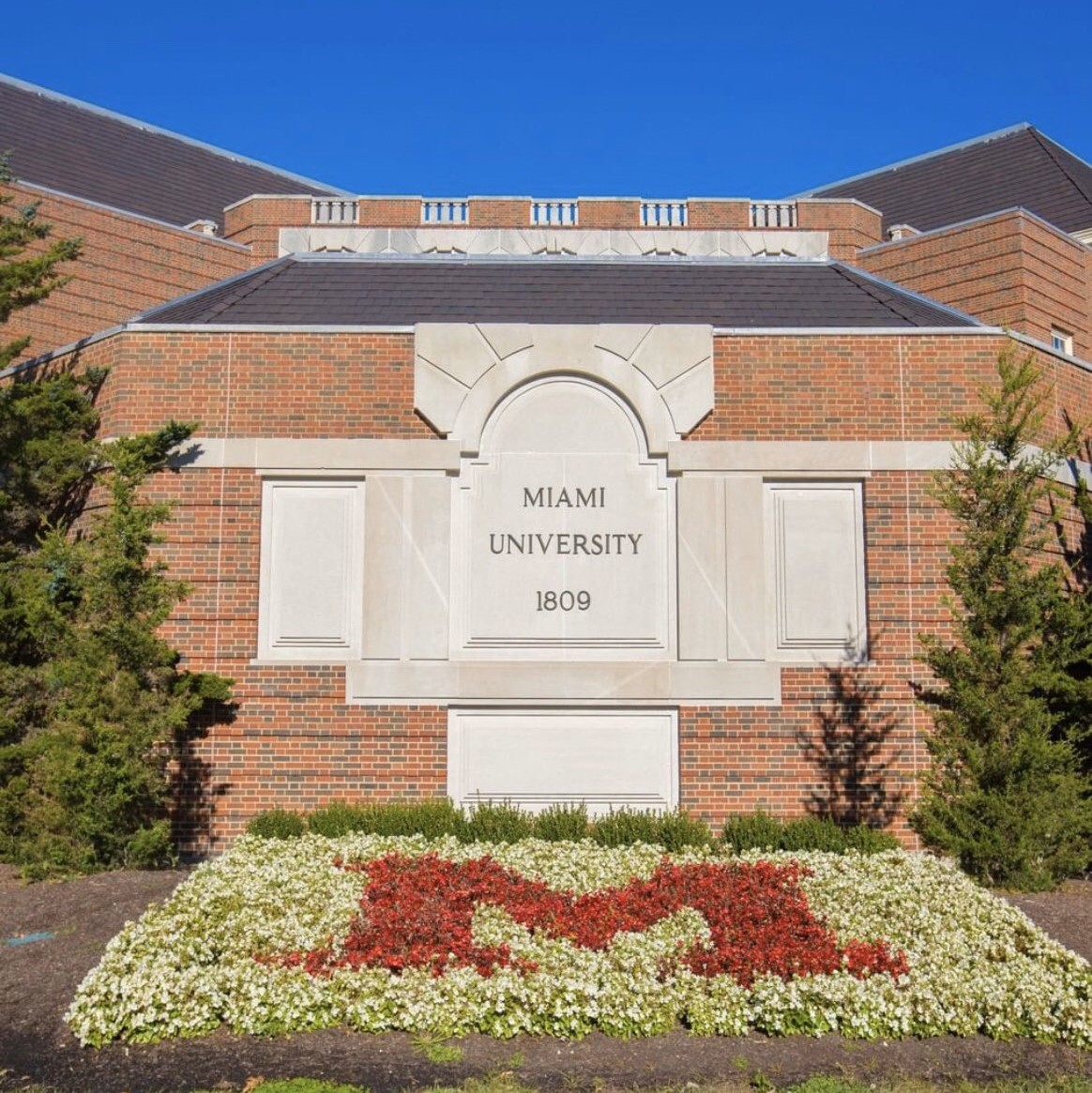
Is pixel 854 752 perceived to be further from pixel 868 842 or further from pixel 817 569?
pixel 817 569

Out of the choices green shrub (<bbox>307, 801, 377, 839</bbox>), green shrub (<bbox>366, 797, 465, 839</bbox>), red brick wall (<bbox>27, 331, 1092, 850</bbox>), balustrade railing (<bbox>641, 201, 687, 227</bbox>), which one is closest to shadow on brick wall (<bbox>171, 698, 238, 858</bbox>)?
red brick wall (<bbox>27, 331, 1092, 850</bbox>)

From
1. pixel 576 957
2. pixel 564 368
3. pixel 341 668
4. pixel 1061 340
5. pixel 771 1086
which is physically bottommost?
pixel 771 1086

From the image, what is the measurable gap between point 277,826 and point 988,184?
2938 centimetres

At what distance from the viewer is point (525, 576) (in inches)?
536

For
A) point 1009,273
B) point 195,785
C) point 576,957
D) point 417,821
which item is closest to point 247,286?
point 195,785

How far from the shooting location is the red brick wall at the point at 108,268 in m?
26.7

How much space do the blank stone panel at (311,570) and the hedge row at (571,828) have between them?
6.25ft

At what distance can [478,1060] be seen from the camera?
22.6ft

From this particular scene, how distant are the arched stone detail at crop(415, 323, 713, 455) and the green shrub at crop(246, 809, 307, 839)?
448 centimetres

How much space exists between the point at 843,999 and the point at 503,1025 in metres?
2.10

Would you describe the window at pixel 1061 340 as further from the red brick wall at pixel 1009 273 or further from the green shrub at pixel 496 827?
the green shrub at pixel 496 827

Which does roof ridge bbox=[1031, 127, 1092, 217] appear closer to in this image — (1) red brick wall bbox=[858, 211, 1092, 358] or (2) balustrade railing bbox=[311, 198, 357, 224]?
(1) red brick wall bbox=[858, 211, 1092, 358]

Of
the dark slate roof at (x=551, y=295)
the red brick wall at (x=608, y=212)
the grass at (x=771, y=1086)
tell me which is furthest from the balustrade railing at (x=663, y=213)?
the grass at (x=771, y=1086)

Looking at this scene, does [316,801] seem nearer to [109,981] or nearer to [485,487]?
[485,487]
